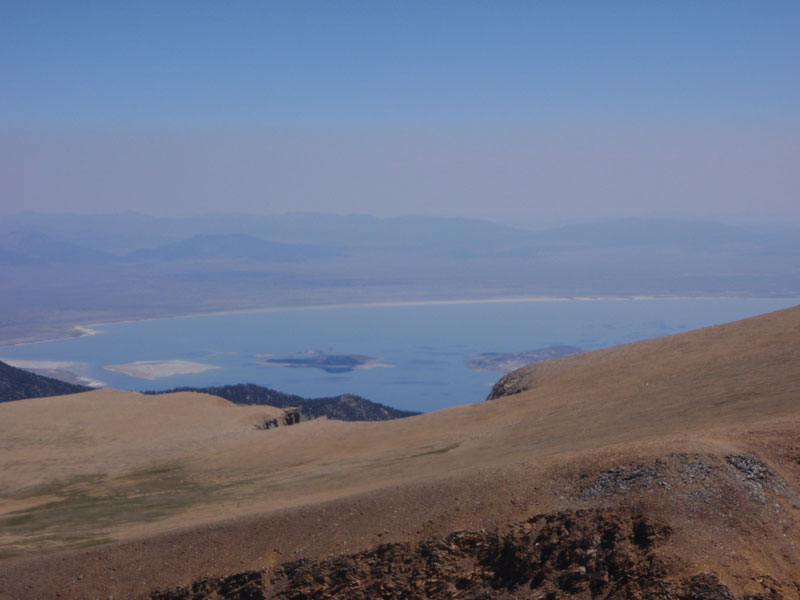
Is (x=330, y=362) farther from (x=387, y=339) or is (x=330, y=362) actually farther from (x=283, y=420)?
(x=283, y=420)

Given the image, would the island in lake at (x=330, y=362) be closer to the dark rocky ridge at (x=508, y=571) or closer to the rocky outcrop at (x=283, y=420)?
the rocky outcrop at (x=283, y=420)

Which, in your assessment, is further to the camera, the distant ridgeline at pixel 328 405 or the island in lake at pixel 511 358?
the island in lake at pixel 511 358

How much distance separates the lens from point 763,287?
177 meters

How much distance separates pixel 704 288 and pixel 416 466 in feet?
581

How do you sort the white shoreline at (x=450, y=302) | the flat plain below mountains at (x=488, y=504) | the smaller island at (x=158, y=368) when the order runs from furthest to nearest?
1. the white shoreline at (x=450, y=302)
2. the smaller island at (x=158, y=368)
3. the flat plain below mountains at (x=488, y=504)

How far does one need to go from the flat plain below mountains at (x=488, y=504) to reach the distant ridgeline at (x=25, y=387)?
94.4 ft

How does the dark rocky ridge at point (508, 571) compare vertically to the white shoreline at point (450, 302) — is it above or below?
below

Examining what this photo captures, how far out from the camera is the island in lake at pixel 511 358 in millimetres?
98938

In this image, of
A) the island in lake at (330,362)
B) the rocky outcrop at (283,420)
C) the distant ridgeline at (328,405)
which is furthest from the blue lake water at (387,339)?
the rocky outcrop at (283,420)

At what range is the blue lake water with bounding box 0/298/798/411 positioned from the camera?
3556 inches

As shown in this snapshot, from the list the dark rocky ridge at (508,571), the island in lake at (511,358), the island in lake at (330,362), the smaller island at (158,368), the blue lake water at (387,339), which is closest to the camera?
the dark rocky ridge at (508,571)

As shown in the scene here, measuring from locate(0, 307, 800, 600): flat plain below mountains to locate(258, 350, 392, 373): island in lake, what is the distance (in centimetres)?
8042

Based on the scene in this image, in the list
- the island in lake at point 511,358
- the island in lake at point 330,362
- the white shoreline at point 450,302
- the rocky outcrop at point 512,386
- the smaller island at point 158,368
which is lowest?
the island in lake at point 511,358

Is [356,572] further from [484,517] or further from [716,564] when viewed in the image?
[716,564]
